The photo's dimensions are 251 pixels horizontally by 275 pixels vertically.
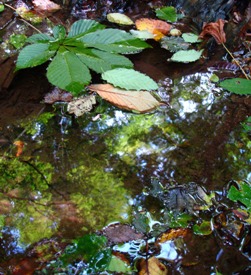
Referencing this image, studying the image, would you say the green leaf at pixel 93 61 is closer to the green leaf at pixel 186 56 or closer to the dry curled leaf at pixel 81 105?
the dry curled leaf at pixel 81 105

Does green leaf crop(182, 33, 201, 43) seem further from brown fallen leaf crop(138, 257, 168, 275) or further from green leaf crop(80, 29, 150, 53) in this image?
brown fallen leaf crop(138, 257, 168, 275)

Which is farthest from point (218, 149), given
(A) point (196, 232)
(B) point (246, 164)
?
(A) point (196, 232)

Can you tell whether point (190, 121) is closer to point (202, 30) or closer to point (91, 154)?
point (91, 154)

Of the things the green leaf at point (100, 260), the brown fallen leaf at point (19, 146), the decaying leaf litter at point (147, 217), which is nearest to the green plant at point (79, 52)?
the decaying leaf litter at point (147, 217)

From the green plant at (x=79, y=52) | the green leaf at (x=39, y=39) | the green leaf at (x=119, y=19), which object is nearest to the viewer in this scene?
the green plant at (x=79, y=52)

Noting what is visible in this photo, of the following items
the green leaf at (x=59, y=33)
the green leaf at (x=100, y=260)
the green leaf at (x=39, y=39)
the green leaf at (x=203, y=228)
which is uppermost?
the green leaf at (x=39, y=39)
